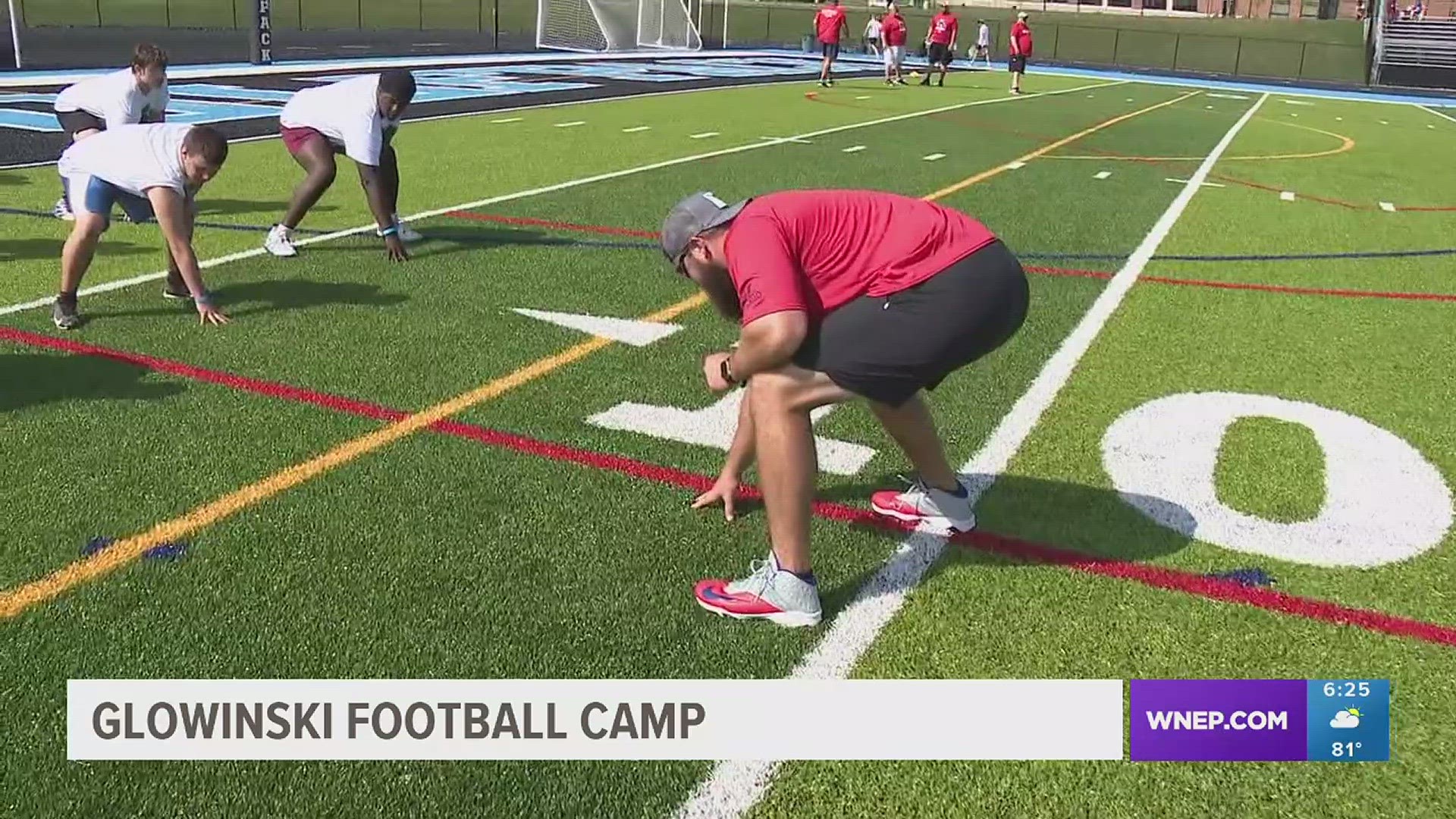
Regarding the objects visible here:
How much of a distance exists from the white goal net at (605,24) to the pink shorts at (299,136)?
31068mm

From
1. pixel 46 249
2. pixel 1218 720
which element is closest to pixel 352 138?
pixel 46 249

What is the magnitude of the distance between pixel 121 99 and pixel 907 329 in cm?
704

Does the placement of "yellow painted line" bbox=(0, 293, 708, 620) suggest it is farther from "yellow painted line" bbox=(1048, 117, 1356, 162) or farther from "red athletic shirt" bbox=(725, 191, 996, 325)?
"yellow painted line" bbox=(1048, 117, 1356, 162)

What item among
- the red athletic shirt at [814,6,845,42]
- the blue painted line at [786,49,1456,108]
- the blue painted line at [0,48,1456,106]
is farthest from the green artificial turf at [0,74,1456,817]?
the blue painted line at [786,49,1456,108]

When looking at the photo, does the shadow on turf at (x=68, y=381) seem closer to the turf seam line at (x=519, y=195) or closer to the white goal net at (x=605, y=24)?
the turf seam line at (x=519, y=195)

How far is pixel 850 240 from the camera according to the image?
3.24 m

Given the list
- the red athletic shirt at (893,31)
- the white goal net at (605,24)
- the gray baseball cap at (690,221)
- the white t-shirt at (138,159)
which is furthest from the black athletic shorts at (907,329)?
the white goal net at (605,24)

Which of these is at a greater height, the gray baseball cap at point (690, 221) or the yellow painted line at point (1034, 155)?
the gray baseball cap at point (690, 221)

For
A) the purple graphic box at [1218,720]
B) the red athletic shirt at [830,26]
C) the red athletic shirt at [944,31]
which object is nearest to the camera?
the purple graphic box at [1218,720]

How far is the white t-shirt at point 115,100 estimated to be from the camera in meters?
8.13

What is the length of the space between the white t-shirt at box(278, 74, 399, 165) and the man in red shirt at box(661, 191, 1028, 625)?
4853 mm

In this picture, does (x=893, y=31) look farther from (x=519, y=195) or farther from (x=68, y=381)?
(x=68, y=381)

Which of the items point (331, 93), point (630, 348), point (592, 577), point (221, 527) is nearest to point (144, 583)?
point (221, 527)

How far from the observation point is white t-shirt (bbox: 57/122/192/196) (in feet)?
18.6
